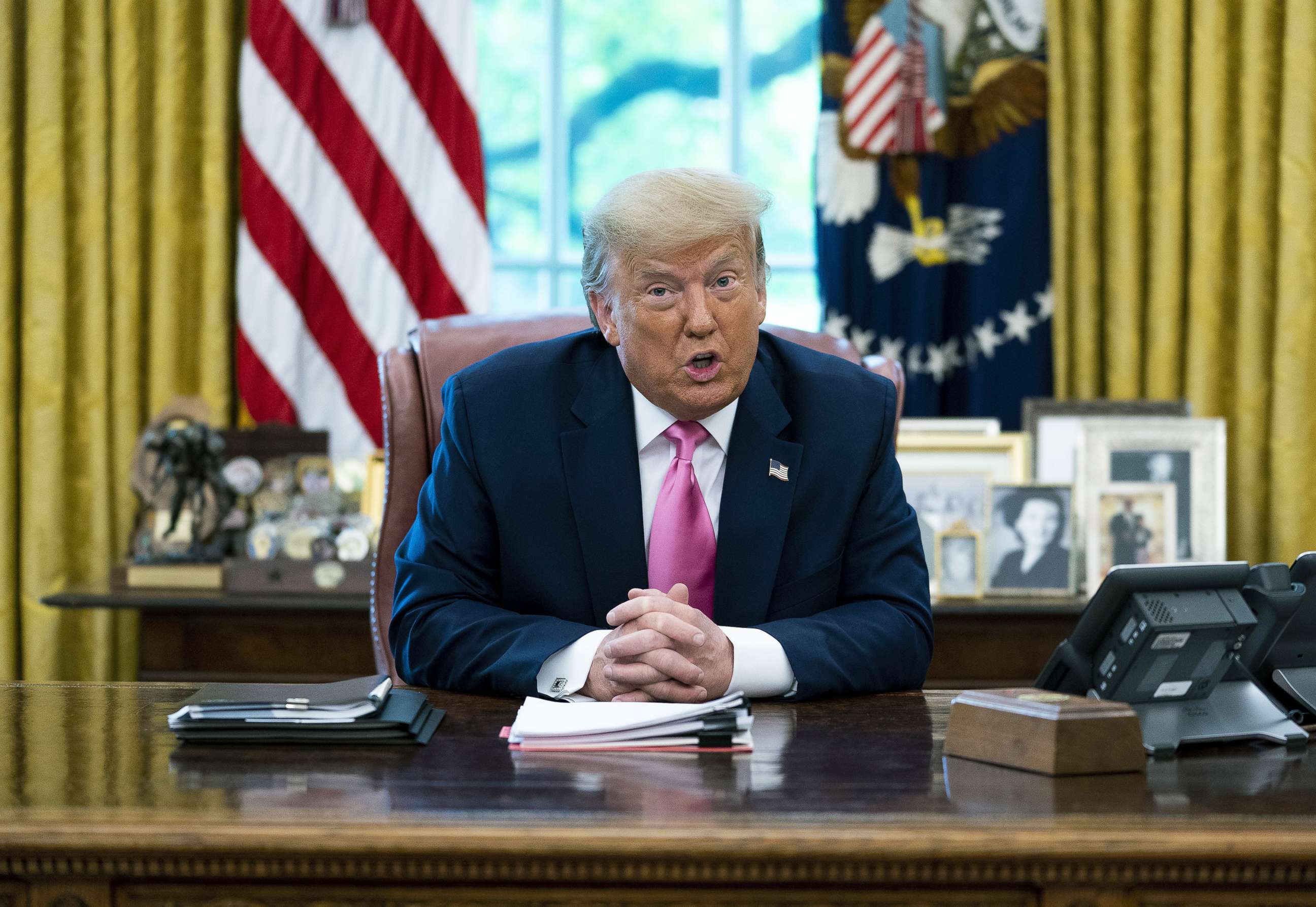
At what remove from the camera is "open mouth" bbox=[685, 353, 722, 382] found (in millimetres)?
1823

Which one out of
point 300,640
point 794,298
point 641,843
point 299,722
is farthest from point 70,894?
point 794,298

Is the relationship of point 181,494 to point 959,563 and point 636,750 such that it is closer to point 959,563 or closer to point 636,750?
point 959,563

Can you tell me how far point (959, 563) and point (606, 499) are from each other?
1.34 m

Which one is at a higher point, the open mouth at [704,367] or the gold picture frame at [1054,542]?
the open mouth at [704,367]

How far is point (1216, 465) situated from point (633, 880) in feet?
8.07

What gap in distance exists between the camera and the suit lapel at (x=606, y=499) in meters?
1.84

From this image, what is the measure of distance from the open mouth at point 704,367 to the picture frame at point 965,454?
1.33 metres

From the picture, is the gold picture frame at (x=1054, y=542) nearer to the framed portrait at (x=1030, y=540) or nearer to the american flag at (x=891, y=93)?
the framed portrait at (x=1030, y=540)

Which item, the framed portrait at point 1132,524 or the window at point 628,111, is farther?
the window at point 628,111

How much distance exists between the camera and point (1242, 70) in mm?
3311

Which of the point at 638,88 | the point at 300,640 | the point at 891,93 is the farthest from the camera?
the point at 638,88

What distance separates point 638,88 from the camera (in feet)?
12.0

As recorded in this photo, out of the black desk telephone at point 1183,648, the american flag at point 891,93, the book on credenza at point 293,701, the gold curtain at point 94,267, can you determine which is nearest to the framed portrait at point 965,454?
the american flag at point 891,93

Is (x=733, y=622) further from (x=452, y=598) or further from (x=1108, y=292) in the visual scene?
(x=1108, y=292)
